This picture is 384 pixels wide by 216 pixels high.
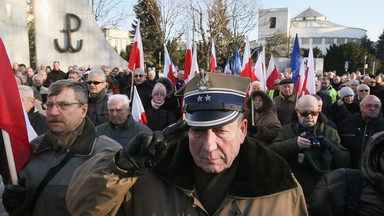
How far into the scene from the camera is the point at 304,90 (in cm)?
717

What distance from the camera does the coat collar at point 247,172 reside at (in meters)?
1.67

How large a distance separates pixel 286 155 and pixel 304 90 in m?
3.85

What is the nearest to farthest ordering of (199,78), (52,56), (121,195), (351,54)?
(121,195)
(199,78)
(52,56)
(351,54)

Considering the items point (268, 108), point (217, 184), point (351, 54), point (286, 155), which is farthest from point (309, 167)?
point (351, 54)

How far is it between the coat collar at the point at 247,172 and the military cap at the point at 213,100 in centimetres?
22

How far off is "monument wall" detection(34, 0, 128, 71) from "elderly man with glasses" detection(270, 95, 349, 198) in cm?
1539

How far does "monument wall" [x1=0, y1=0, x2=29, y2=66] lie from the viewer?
15117mm

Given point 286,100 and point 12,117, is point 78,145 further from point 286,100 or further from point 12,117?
point 286,100

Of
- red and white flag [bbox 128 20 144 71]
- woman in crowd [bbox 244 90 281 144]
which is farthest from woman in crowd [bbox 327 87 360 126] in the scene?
red and white flag [bbox 128 20 144 71]

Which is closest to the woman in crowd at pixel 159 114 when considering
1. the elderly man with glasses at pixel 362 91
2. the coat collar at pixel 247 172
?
the coat collar at pixel 247 172

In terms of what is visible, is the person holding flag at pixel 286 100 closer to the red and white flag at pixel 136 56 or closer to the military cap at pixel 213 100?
the red and white flag at pixel 136 56

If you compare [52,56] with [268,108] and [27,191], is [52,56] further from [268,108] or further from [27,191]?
[27,191]

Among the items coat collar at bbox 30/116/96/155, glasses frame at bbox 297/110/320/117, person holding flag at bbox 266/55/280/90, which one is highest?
person holding flag at bbox 266/55/280/90

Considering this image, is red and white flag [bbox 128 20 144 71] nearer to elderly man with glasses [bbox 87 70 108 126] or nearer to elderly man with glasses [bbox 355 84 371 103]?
elderly man with glasses [bbox 87 70 108 126]
